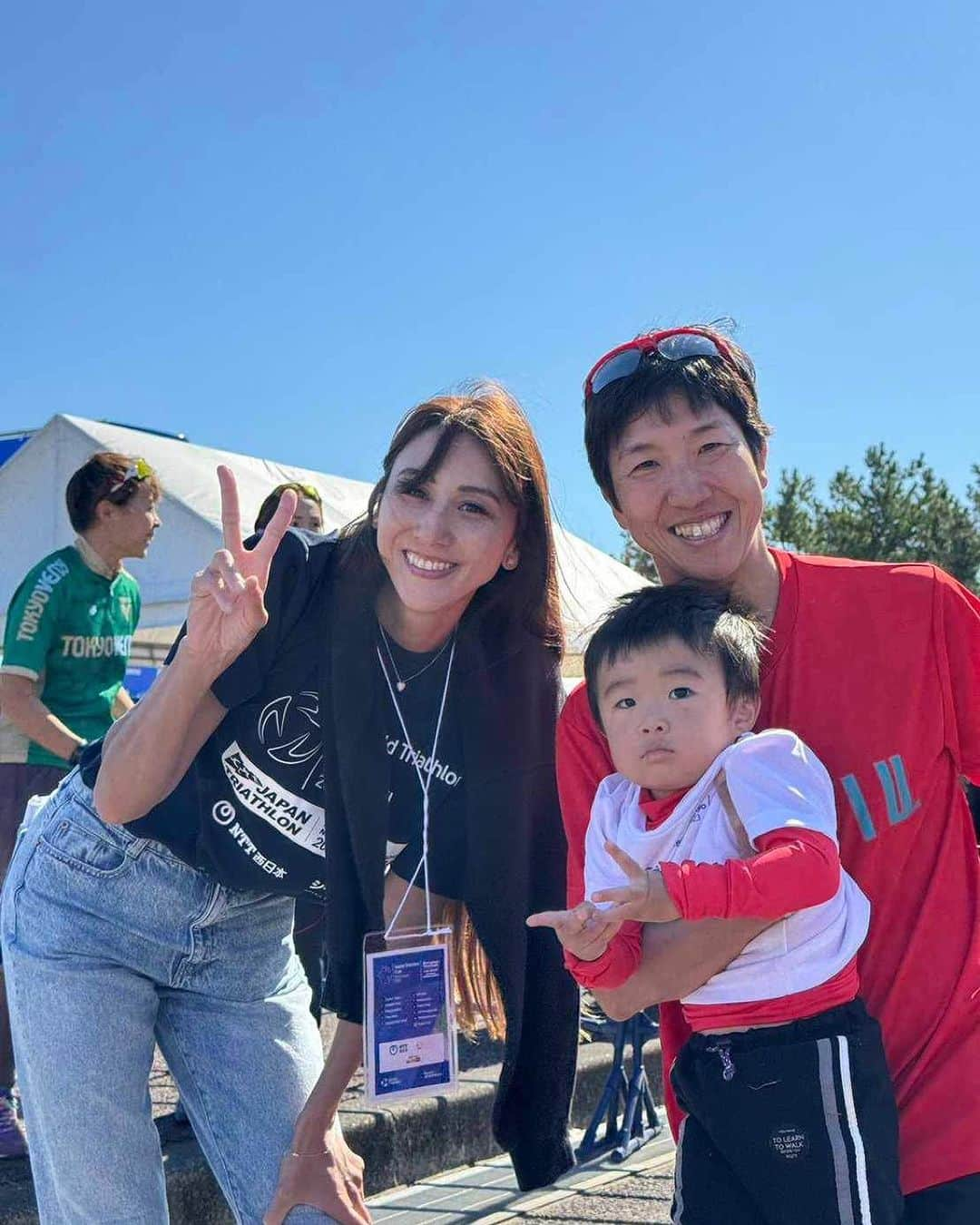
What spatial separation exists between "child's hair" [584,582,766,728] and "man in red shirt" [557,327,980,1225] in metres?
0.06

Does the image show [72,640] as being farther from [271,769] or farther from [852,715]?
[852,715]

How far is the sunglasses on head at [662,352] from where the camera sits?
2.30m

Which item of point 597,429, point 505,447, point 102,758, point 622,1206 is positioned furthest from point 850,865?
point 622,1206

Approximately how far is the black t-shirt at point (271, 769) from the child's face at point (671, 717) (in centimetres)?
69

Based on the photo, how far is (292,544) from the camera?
2.61 metres

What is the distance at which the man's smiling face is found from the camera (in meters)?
2.23

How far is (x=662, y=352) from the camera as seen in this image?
231cm

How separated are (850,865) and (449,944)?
0.93 m

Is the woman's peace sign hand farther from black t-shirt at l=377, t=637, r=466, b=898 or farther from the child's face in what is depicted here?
the child's face

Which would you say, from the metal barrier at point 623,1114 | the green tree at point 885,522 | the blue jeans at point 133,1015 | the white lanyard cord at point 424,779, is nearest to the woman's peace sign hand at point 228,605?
the white lanyard cord at point 424,779

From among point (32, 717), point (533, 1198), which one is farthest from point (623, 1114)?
point (32, 717)

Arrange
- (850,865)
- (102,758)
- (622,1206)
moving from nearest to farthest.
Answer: (850,865) < (102,758) < (622,1206)

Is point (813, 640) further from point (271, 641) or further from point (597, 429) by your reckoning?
point (271, 641)

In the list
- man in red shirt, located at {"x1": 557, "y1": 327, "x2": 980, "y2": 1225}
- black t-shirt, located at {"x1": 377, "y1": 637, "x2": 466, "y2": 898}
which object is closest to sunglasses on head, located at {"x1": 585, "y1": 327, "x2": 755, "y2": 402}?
man in red shirt, located at {"x1": 557, "y1": 327, "x2": 980, "y2": 1225}
